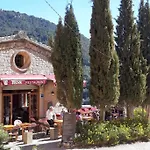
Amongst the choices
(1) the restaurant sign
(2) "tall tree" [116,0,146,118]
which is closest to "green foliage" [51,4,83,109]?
(2) "tall tree" [116,0,146,118]

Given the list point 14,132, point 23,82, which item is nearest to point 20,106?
point 23,82

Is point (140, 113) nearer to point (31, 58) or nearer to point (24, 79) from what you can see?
point (24, 79)

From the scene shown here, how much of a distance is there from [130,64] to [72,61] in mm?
4036

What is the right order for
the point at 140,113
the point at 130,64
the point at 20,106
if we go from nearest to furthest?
the point at 130,64, the point at 140,113, the point at 20,106

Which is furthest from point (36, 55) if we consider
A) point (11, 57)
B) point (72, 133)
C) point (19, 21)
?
point (19, 21)

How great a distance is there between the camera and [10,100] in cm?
2373

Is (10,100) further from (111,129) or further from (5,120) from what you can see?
(111,129)

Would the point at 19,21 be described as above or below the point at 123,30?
above

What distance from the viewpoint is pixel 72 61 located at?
19172 millimetres

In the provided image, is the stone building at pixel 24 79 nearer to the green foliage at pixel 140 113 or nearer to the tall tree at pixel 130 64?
the tall tree at pixel 130 64

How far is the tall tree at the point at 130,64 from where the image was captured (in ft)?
68.5

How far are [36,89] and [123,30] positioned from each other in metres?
7.85

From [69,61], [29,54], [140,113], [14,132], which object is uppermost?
[29,54]

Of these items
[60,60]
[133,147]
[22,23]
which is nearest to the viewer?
[133,147]
